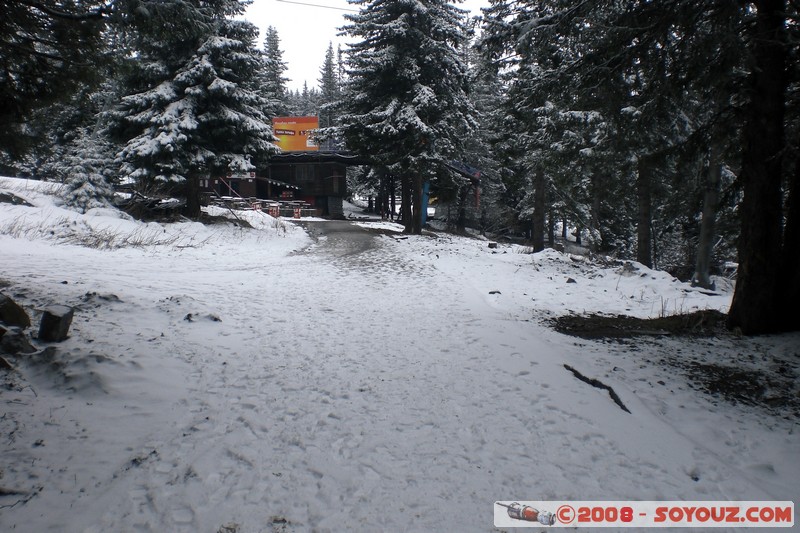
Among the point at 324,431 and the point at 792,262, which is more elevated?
the point at 792,262

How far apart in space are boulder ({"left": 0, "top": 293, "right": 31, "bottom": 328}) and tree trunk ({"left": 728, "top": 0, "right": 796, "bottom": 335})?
31.2 ft

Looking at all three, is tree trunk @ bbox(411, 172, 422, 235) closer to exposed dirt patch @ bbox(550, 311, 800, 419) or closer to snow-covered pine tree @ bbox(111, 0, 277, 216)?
snow-covered pine tree @ bbox(111, 0, 277, 216)

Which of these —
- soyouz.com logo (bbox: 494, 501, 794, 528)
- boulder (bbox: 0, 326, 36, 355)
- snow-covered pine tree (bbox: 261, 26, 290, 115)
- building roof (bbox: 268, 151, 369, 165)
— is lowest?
soyouz.com logo (bbox: 494, 501, 794, 528)

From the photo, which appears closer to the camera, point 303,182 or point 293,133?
point 303,182

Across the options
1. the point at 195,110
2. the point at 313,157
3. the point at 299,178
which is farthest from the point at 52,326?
the point at 299,178

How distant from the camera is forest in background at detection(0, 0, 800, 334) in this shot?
18.4 feet

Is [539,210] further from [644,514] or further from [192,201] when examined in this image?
[644,514]

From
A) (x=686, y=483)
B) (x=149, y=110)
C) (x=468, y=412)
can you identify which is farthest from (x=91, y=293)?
(x=149, y=110)

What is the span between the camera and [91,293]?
6305 mm

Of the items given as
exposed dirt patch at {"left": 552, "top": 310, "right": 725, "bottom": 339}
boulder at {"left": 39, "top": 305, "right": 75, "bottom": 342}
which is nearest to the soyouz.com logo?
exposed dirt patch at {"left": 552, "top": 310, "right": 725, "bottom": 339}

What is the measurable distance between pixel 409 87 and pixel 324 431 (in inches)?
754

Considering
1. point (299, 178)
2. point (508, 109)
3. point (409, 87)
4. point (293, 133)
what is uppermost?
point (293, 133)

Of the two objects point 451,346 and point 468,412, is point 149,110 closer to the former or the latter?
point 451,346

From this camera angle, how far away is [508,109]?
18.5 metres
